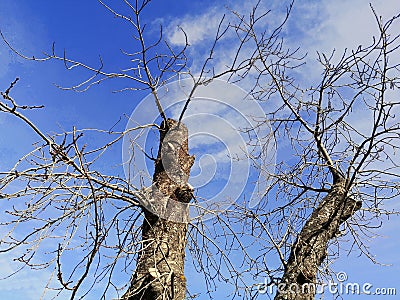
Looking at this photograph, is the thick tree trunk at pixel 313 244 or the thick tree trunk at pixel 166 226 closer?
the thick tree trunk at pixel 166 226

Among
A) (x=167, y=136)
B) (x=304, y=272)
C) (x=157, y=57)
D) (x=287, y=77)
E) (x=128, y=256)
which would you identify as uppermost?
(x=287, y=77)

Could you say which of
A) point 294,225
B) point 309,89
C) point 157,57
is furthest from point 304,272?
point 157,57

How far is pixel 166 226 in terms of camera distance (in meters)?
3.96

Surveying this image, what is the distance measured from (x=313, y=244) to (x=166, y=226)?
1.32m

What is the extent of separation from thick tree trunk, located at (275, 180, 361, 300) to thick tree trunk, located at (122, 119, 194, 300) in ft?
3.03

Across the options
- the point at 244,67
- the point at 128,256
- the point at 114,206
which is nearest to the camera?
the point at 128,256

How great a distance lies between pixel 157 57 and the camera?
4160 mm

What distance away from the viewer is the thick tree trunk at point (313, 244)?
3.86 meters

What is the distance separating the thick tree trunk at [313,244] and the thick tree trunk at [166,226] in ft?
3.03

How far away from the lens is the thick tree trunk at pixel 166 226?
3609 mm

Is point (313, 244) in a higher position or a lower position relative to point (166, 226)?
higher

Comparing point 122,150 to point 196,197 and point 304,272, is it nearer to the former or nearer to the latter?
point 196,197

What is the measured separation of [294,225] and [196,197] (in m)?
1.07

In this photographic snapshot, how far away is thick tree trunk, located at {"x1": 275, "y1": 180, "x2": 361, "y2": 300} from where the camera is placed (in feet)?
12.6
